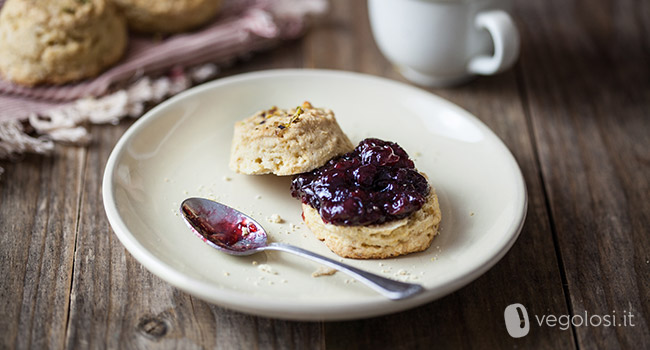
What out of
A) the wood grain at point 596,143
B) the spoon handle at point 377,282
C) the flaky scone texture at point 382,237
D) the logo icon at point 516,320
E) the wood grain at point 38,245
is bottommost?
the wood grain at point 596,143

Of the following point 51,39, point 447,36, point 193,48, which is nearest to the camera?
point 51,39

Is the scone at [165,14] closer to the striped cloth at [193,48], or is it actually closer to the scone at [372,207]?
the striped cloth at [193,48]

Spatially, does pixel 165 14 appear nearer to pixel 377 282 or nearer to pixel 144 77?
pixel 144 77

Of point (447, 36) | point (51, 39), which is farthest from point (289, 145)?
point (51, 39)

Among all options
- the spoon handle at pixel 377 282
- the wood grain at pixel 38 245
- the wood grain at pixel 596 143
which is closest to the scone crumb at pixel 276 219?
the spoon handle at pixel 377 282

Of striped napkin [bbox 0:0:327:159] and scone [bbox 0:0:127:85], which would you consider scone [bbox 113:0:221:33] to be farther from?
scone [bbox 0:0:127:85]

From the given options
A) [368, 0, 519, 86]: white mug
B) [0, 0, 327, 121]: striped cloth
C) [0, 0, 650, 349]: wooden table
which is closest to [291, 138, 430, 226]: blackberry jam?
[0, 0, 650, 349]: wooden table

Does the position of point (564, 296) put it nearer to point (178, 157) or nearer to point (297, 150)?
point (297, 150)
